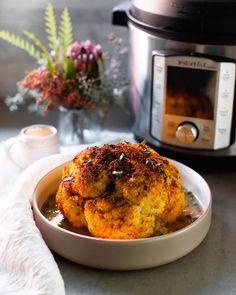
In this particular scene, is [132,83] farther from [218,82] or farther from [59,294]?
[59,294]

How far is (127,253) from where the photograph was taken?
80 centimetres

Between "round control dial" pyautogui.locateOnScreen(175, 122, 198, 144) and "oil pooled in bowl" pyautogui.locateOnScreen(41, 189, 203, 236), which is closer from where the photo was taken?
"oil pooled in bowl" pyautogui.locateOnScreen(41, 189, 203, 236)

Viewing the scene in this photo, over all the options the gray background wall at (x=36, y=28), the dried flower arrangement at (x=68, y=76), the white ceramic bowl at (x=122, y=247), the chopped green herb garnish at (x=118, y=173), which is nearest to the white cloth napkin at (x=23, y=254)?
the white ceramic bowl at (x=122, y=247)

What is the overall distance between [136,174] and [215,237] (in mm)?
186

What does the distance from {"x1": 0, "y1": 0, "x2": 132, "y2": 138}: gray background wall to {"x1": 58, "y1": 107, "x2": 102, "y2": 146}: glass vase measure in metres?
0.11

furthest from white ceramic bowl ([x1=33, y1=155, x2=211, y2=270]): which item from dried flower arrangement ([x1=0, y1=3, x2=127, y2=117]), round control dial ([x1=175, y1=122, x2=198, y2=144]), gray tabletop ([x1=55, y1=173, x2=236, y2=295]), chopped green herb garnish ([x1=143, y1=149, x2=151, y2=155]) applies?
dried flower arrangement ([x1=0, y1=3, x2=127, y2=117])

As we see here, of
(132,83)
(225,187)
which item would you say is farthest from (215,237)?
(132,83)

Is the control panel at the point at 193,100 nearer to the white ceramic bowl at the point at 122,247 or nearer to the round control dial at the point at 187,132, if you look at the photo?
the round control dial at the point at 187,132

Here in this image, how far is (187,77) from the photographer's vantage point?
1.04 metres

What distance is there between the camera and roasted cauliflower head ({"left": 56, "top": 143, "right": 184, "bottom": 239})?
82 cm

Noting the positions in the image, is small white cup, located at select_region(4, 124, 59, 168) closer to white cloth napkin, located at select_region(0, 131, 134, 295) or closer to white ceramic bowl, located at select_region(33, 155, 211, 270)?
white cloth napkin, located at select_region(0, 131, 134, 295)

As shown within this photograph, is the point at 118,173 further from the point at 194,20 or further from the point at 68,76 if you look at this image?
the point at 68,76

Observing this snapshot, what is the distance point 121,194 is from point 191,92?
0.30 m

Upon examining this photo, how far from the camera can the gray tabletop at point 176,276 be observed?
31.5 inches
